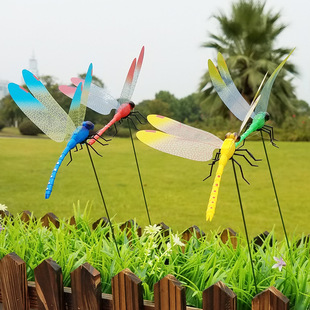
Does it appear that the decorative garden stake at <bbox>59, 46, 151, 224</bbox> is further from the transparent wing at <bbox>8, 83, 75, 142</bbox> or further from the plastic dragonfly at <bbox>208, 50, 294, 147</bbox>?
the plastic dragonfly at <bbox>208, 50, 294, 147</bbox>

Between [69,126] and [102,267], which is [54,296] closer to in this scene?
[102,267]

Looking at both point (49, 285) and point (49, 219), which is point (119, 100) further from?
point (49, 285)

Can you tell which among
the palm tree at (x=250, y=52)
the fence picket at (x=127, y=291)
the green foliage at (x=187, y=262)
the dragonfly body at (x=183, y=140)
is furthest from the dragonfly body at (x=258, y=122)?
the palm tree at (x=250, y=52)

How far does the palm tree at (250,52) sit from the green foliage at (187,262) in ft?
52.5

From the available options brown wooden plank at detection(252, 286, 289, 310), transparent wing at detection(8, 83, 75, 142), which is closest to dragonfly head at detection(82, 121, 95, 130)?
transparent wing at detection(8, 83, 75, 142)

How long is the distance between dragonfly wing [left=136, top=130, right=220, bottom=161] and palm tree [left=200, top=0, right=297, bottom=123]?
1616cm

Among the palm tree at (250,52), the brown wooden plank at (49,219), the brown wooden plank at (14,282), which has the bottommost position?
the brown wooden plank at (14,282)

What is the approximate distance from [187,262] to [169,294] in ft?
1.29

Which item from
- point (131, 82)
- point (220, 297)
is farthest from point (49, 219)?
point (220, 297)

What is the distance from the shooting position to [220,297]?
60.6 inches

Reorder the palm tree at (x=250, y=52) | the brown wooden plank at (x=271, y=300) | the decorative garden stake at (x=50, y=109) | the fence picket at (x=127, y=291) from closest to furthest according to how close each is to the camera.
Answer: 1. the brown wooden plank at (x=271, y=300)
2. the fence picket at (x=127, y=291)
3. the decorative garden stake at (x=50, y=109)
4. the palm tree at (x=250, y=52)

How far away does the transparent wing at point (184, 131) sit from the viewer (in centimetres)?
181

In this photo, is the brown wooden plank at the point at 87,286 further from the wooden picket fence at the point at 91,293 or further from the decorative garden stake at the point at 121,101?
the decorative garden stake at the point at 121,101

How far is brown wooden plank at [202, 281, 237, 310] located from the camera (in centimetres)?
153
